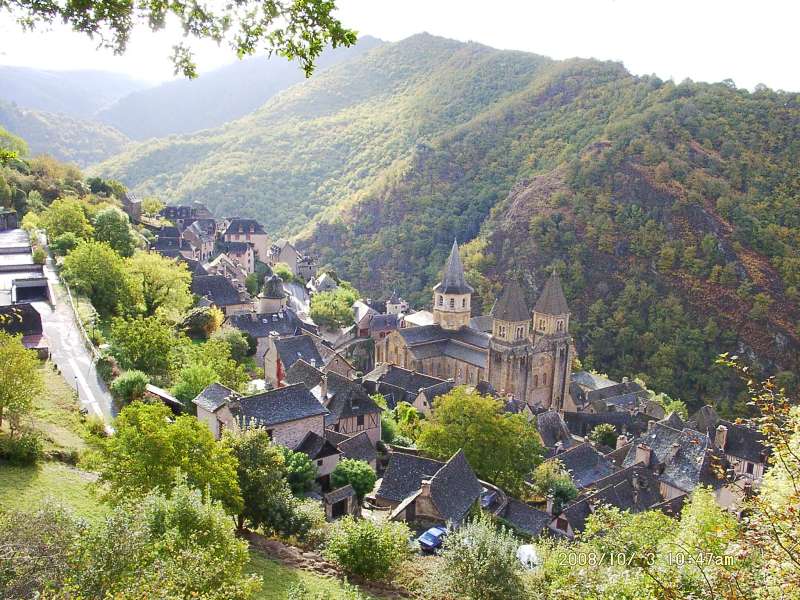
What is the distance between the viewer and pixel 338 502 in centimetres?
2783

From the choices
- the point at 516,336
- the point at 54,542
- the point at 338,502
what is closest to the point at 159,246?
→ the point at 516,336

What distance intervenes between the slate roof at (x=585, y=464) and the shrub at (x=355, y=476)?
1461 cm

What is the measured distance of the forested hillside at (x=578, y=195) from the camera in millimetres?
91362

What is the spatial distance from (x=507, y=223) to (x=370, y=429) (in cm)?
8379

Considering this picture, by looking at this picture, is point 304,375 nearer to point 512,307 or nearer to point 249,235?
point 512,307

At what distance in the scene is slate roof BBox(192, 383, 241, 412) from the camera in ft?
96.1

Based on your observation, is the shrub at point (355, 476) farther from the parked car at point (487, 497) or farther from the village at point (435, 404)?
the parked car at point (487, 497)

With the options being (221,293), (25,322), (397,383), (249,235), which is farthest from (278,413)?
(249,235)

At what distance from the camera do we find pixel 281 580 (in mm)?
18969

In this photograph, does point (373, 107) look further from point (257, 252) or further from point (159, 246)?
point (159, 246)

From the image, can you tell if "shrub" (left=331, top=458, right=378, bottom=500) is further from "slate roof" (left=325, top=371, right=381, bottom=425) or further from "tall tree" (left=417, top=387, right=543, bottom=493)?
"tall tree" (left=417, top=387, right=543, bottom=493)

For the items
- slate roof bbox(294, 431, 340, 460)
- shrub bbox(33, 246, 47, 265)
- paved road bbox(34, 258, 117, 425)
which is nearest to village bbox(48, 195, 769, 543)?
slate roof bbox(294, 431, 340, 460)

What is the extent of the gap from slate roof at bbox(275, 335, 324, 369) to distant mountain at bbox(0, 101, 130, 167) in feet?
430

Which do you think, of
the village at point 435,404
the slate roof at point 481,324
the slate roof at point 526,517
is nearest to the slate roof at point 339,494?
the village at point 435,404
